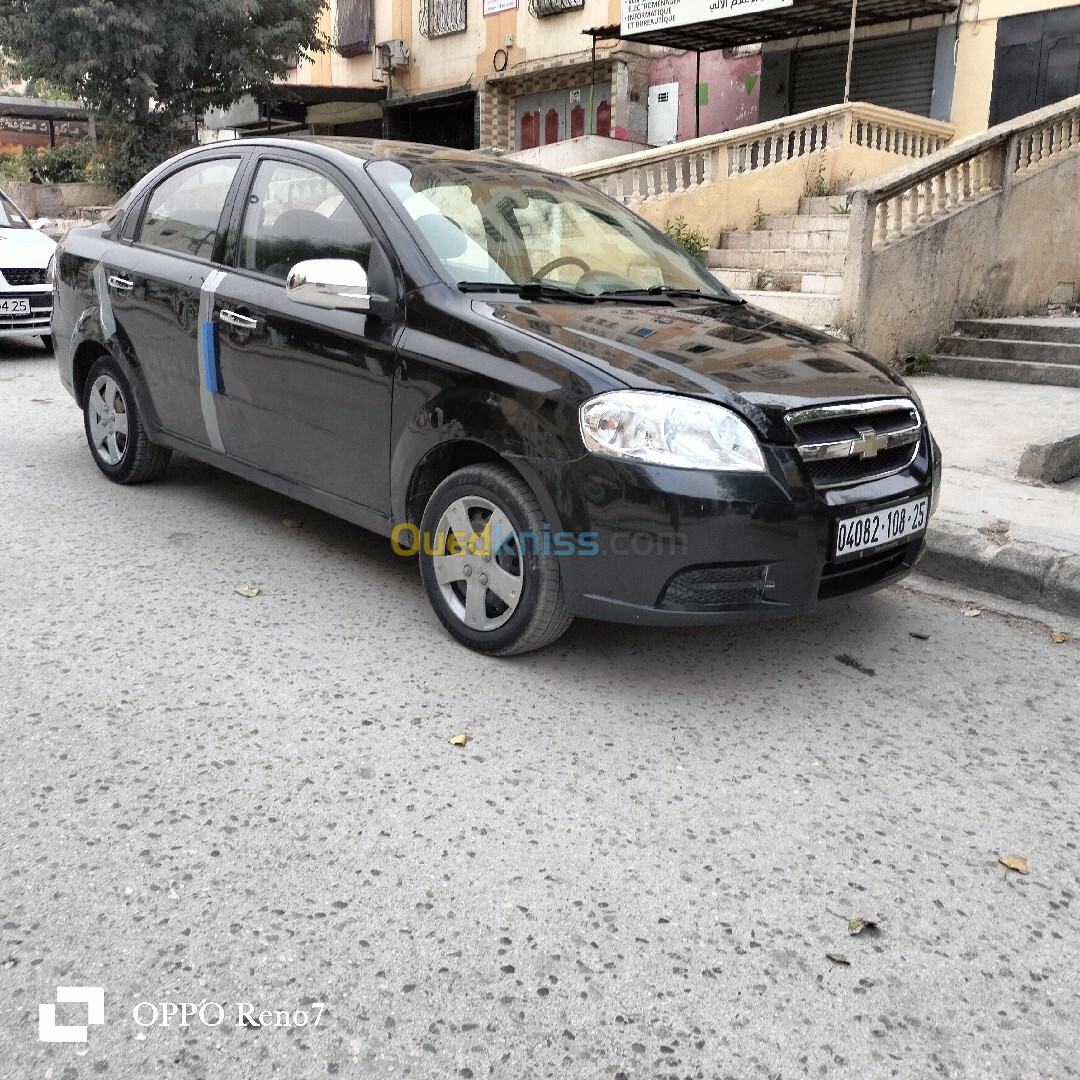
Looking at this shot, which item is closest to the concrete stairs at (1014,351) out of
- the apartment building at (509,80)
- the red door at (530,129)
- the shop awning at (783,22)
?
the shop awning at (783,22)

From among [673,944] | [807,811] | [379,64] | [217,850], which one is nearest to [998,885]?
[807,811]

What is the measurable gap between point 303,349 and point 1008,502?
360 centimetres

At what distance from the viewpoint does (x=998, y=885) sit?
2.69 meters

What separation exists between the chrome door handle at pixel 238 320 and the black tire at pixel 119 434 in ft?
3.15

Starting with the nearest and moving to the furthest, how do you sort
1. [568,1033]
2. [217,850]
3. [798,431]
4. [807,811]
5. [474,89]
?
[568,1033], [217,850], [807,811], [798,431], [474,89]

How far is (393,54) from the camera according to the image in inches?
981

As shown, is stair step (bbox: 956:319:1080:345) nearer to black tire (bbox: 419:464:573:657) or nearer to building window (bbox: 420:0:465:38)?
black tire (bbox: 419:464:573:657)

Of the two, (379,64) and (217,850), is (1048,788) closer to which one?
(217,850)

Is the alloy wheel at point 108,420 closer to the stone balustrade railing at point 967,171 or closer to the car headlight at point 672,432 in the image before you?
the car headlight at point 672,432

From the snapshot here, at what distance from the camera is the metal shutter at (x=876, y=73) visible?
632 inches

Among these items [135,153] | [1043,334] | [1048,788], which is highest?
[135,153]

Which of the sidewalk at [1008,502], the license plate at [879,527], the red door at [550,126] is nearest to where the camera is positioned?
the license plate at [879,527]

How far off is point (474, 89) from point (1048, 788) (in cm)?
2303

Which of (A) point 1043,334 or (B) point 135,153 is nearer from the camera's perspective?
(A) point 1043,334
